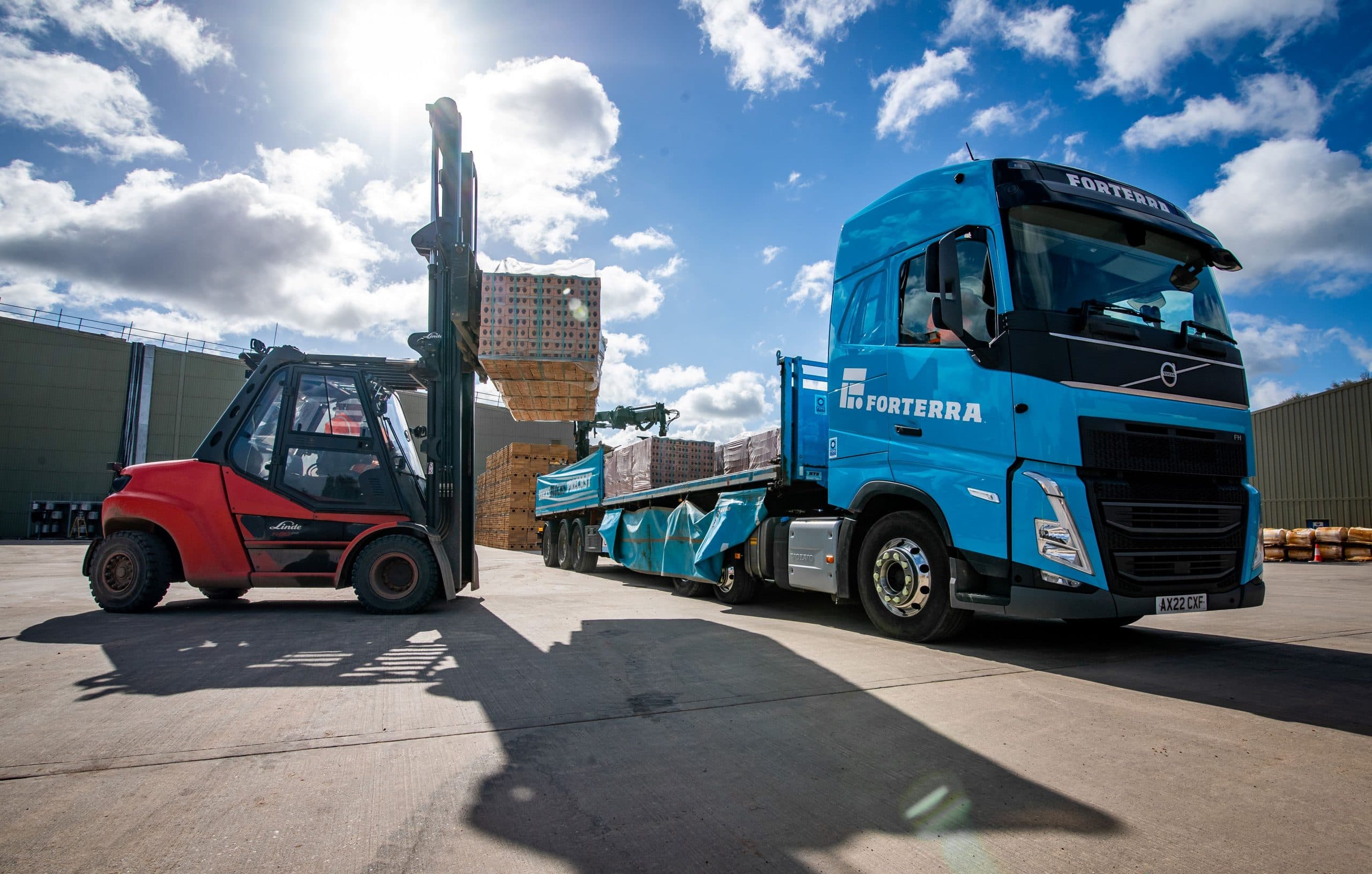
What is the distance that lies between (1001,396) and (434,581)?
19.0 feet

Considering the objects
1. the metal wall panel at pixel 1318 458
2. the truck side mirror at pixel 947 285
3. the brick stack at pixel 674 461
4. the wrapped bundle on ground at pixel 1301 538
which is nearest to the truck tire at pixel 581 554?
the brick stack at pixel 674 461

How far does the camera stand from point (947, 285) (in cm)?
511

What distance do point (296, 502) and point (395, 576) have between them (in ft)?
4.13

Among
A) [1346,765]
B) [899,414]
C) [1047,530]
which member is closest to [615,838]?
[1346,765]

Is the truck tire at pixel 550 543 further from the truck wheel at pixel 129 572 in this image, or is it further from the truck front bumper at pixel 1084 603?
the truck front bumper at pixel 1084 603

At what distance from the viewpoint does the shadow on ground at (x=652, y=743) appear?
2311 mm

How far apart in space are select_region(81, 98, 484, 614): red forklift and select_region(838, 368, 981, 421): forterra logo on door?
4560mm

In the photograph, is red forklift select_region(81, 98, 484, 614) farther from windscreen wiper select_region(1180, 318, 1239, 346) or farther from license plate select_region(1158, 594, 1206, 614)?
windscreen wiper select_region(1180, 318, 1239, 346)

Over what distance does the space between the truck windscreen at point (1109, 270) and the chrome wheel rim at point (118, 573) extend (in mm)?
8531

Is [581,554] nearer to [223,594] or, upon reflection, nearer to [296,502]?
[223,594]

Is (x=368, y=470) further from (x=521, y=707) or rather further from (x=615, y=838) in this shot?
(x=615, y=838)

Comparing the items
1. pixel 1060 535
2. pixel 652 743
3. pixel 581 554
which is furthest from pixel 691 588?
pixel 652 743

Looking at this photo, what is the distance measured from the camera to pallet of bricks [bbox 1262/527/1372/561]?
716 inches

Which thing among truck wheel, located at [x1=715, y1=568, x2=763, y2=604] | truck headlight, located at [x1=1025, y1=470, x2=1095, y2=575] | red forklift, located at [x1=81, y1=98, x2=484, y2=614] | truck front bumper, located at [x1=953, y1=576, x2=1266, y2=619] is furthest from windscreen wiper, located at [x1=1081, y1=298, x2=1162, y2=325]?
red forklift, located at [x1=81, y1=98, x2=484, y2=614]
